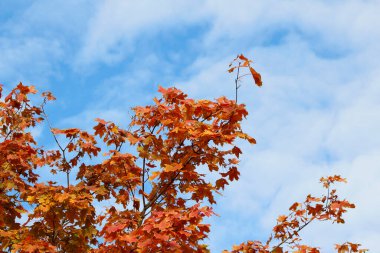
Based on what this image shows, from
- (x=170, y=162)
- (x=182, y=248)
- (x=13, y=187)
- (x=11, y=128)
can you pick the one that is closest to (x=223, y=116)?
(x=170, y=162)

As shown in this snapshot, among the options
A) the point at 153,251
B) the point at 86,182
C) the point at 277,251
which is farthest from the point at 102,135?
the point at 277,251

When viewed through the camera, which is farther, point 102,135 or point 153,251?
point 102,135

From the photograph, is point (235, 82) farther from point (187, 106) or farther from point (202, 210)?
point (202, 210)

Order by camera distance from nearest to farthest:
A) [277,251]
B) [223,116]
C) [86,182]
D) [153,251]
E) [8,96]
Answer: [153,251] < [223,116] < [277,251] < [86,182] < [8,96]

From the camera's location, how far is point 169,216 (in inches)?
266

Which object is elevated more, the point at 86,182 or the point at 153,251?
the point at 86,182

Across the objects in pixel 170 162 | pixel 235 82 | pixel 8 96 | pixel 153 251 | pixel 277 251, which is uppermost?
pixel 8 96

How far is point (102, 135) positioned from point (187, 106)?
1.93 m

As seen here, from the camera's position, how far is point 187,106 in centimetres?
822

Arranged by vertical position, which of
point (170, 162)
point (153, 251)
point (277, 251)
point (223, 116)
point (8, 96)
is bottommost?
point (153, 251)

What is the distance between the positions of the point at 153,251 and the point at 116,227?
2.35ft

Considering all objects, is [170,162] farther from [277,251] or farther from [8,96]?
[8,96]

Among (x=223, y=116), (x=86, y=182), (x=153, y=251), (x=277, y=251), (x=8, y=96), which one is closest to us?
(x=153, y=251)

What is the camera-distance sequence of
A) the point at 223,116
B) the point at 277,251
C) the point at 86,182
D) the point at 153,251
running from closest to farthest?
the point at 153,251 < the point at 223,116 < the point at 277,251 < the point at 86,182
